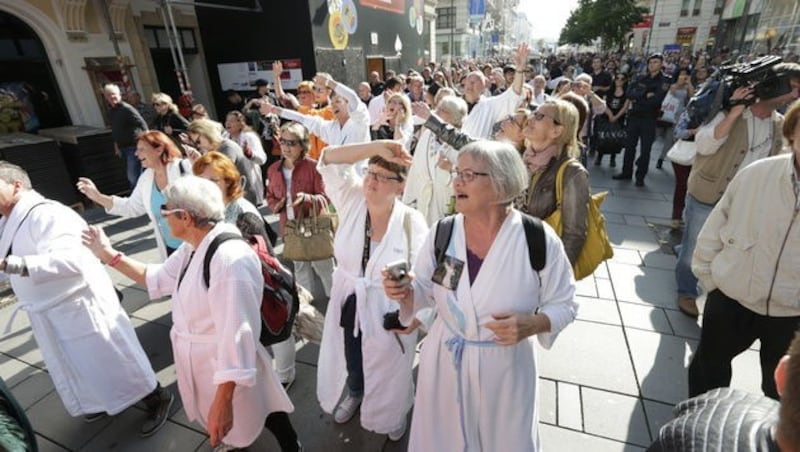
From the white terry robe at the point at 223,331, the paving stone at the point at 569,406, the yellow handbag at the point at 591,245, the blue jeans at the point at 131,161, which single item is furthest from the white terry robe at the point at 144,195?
the blue jeans at the point at 131,161

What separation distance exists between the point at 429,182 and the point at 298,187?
125cm

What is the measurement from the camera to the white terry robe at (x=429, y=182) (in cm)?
377

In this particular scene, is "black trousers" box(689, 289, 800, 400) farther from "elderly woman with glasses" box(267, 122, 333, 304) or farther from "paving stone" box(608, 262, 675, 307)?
"elderly woman with glasses" box(267, 122, 333, 304)

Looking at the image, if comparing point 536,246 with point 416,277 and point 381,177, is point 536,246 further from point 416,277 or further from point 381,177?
point 381,177

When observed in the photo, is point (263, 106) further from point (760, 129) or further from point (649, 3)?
point (649, 3)

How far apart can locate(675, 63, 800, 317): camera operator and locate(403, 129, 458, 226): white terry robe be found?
218 cm

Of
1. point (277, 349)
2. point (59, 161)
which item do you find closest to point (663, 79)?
point (277, 349)

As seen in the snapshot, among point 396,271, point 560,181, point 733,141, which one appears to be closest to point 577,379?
point 560,181

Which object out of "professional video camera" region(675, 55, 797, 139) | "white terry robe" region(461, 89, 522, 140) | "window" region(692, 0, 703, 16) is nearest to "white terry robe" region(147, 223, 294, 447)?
"white terry robe" region(461, 89, 522, 140)

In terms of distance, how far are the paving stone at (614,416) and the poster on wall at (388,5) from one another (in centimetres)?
1404

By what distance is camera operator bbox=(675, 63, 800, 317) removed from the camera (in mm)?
2850

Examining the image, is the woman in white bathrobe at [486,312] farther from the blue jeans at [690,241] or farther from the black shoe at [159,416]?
the blue jeans at [690,241]

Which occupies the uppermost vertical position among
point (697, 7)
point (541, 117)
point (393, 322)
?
point (697, 7)

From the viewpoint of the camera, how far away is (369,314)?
7.77 feet
